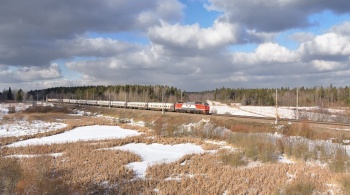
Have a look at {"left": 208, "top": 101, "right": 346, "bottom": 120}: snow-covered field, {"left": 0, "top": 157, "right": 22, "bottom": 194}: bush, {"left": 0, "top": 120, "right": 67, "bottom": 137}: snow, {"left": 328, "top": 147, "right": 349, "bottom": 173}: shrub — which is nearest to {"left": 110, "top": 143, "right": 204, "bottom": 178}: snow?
{"left": 0, "top": 157, "right": 22, "bottom": 194}: bush

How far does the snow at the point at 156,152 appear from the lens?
16812mm

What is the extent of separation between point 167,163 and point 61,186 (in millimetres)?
6316

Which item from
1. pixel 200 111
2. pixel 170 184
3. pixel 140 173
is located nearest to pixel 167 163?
pixel 140 173

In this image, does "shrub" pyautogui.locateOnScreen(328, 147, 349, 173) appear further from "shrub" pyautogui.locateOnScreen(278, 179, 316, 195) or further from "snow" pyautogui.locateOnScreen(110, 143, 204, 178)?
"snow" pyautogui.locateOnScreen(110, 143, 204, 178)

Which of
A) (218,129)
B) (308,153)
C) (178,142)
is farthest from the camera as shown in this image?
(218,129)

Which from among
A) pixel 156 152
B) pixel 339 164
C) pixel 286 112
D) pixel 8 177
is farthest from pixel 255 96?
pixel 8 177

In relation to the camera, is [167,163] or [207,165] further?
[167,163]

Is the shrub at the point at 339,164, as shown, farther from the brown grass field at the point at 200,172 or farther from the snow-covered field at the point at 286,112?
the snow-covered field at the point at 286,112

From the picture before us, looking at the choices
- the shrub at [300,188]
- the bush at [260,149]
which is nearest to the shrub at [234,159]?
the bush at [260,149]

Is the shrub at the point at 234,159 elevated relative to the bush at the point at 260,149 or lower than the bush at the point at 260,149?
lower

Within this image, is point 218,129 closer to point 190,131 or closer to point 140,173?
point 190,131

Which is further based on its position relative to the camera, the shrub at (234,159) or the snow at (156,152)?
the snow at (156,152)

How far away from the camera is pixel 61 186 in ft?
39.7

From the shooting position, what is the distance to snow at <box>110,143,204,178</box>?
1681 cm
